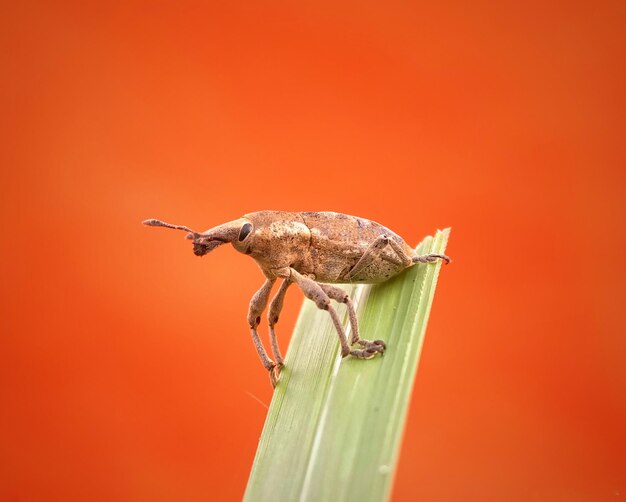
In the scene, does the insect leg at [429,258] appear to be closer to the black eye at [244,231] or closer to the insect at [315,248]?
the insect at [315,248]

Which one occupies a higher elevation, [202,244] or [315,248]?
[315,248]

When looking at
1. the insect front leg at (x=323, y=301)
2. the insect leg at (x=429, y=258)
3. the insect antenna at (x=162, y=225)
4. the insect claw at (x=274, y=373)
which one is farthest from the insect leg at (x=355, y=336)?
the insect antenna at (x=162, y=225)

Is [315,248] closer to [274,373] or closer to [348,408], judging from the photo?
[274,373]

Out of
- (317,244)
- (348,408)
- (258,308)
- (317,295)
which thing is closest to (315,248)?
(317,244)

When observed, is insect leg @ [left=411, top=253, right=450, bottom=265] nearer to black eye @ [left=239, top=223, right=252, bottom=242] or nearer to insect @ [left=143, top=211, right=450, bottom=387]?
insect @ [left=143, top=211, right=450, bottom=387]

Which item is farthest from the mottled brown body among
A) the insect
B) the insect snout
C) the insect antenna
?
the insect antenna

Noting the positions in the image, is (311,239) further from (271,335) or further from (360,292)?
(271,335)

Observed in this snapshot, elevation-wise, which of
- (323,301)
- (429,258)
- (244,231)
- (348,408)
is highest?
(429,258)
